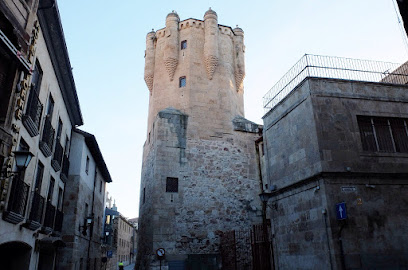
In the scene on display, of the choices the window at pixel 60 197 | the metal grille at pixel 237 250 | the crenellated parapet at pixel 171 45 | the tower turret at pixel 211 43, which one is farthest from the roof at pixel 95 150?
the tower turret at pixel 211 43

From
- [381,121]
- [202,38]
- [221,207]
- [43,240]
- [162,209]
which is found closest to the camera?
[43,240]

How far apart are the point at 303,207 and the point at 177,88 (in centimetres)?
1231

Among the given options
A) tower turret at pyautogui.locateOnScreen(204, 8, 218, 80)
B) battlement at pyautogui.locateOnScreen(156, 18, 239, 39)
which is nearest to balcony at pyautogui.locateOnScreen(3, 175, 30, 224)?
tower turret at pyautogui.locateOnScreen(204, 8, 218, 80)

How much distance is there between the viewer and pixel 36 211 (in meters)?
9.37

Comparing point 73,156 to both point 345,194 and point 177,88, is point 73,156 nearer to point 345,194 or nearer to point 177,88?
point 177,88

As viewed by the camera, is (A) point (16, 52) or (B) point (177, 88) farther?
(B) point (177, 88)

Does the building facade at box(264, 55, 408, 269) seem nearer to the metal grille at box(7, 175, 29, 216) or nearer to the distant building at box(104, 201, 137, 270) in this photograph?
the metal grille at box(7, 175, 29, 216)

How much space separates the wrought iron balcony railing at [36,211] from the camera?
29.1ft

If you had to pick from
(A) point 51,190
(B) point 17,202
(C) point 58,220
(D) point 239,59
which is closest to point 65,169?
(A) point 51,190

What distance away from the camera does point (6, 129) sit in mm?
6797

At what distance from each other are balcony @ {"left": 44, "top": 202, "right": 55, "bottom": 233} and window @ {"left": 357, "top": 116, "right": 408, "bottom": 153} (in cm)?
1054

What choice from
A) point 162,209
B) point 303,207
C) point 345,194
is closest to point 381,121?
point 345,194

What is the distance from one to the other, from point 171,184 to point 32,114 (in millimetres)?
9695

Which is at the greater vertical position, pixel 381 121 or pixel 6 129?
pixel 381 121
